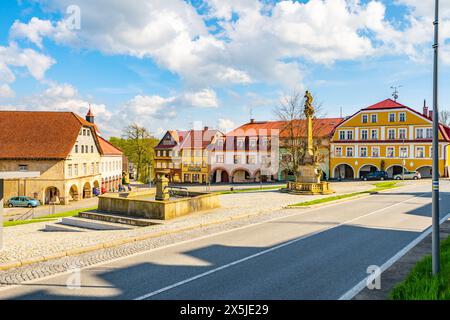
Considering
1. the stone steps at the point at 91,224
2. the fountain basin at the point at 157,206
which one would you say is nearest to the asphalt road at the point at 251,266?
the fountain basin at the point at 157,206

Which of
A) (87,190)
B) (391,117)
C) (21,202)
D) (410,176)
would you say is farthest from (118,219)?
(391,117)

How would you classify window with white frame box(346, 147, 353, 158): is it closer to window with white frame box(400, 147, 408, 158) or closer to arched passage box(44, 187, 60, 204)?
window with white frame box(400, 147, 408, 158)

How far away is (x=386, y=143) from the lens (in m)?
52.8

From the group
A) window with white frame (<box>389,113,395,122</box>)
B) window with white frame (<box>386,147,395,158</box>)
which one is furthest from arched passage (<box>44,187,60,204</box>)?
window with white frame (<box>389,113,395,122</box>)

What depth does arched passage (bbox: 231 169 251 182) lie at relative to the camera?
6000 centimetres

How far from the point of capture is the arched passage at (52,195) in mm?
39950

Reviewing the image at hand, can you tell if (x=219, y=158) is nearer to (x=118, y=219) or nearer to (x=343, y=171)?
(x=343, y=171)

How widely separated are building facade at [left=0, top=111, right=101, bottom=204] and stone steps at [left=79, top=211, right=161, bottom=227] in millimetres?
23749

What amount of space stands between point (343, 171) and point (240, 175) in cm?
1703

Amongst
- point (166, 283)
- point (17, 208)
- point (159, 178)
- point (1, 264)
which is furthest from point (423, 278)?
point (17, 208)

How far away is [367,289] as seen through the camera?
7.35 metres

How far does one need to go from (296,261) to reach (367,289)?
2513 millimetres

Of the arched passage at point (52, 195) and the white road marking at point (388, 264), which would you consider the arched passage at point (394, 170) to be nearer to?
the white road marking at point (388, 264)
